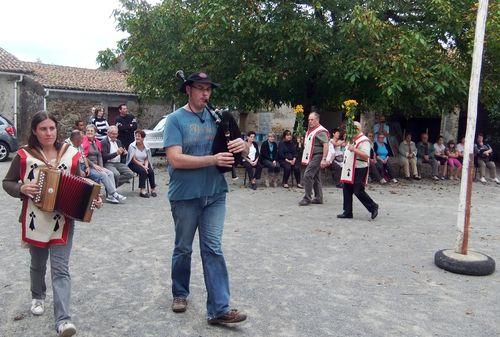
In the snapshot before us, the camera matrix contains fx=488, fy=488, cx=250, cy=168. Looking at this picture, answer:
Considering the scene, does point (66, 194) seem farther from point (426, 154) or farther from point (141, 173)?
point (426, 154)

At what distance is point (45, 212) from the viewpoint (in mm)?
3752

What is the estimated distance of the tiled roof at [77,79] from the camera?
83.2 ft

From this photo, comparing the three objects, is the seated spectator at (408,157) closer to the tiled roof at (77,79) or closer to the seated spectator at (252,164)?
the seated spectator at (252,164)

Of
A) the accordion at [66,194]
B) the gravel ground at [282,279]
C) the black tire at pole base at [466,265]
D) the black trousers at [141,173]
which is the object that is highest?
the accordion at [66,194]

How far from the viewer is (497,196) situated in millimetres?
12430

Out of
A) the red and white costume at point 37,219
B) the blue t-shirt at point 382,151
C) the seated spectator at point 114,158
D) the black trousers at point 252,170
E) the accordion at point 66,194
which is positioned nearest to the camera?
the accordion at point 66,194

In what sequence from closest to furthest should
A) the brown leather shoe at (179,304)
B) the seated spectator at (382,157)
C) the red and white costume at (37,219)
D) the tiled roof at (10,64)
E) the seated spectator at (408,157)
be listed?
the red and white costume at (37,219)
the brown leather shoe at (179,304)
the seated spectator at (382,157)
the seated spectator at (408,157)
the tiled roof at (10,64)

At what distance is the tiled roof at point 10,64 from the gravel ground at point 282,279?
1562 centimetres

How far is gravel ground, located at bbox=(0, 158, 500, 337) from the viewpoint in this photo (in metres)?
4.04

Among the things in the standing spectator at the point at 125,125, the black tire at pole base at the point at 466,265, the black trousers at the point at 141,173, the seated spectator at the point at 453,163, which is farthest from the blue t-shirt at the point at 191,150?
the seated spectator at the point at 453,163

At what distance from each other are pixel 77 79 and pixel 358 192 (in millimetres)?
23140

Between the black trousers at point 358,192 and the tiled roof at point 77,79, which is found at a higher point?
the tiled roof at point 77,79

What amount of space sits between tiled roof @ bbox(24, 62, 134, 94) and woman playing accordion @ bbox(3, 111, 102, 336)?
2117cm

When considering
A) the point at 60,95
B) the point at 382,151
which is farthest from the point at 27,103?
the point at 382,151
